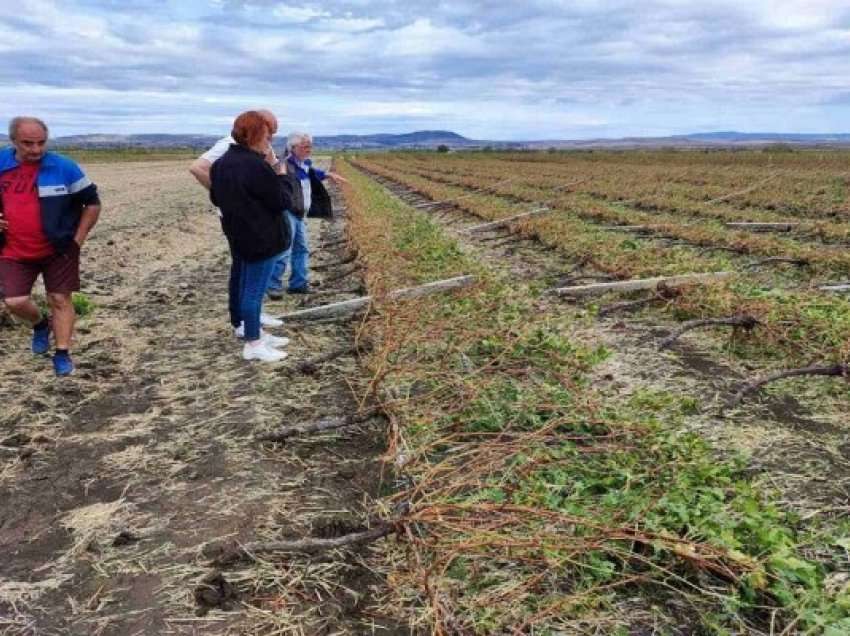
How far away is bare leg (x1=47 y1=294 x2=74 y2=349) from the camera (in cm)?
518

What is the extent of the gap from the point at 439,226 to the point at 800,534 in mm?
11346

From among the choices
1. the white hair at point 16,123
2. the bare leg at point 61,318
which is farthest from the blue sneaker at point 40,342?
the white hair at point 16,123

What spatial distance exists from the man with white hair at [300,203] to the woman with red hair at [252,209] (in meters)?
1.57

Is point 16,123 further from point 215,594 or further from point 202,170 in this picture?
point 215,594

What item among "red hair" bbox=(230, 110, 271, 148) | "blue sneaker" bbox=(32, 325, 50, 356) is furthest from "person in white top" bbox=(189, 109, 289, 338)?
"blue sneaker" bbox=(32, 325, 50, 356)

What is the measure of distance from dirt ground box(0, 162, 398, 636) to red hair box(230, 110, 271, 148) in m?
1.64

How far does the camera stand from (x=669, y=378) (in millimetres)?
4730

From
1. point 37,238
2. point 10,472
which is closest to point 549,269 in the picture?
point 37,238

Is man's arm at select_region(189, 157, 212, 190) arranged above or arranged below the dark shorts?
above

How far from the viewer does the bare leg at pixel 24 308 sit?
16.9ft

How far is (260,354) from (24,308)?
5.79ft

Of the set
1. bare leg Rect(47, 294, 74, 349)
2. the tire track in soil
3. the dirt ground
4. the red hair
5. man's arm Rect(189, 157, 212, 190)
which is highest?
the red hair

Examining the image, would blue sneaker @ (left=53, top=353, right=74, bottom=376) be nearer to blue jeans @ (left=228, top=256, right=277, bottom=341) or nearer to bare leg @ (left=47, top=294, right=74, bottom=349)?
bare leg @ (left=47, top=294, right=74, bottom=349)

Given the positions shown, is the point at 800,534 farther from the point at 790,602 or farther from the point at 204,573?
the point at 204,573
